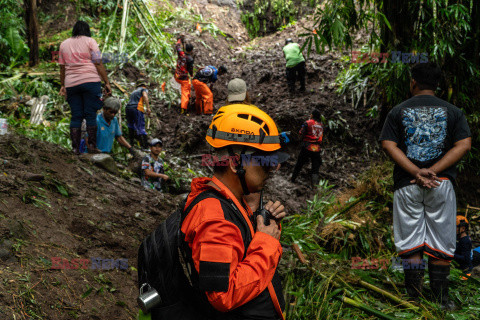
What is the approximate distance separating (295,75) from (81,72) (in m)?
6.55

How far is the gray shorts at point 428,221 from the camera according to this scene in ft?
9.45

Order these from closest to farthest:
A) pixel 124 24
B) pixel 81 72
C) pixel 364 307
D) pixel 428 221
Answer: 1. pixel 364 307
2. pixel 428 221
3. pixel 81 72
4. pixel 124 24

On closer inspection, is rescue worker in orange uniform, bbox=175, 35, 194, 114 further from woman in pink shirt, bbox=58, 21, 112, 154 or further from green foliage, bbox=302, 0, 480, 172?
green foliage, bbox=302, 0, 480, 172

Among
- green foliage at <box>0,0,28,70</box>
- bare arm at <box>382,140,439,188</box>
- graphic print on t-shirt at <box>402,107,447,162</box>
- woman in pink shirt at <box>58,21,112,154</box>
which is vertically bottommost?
bare arm at <box>382,140,439,188</box>

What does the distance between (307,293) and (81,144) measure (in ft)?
15.1

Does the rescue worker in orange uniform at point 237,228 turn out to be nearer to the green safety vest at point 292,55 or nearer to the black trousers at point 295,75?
the green safety vest at point 292,55

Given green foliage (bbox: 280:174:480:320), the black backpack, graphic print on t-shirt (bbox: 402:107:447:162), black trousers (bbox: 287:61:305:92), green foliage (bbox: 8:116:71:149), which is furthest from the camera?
black trousers (bbox: 287:61:305:92)

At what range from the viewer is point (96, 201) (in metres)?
4.27

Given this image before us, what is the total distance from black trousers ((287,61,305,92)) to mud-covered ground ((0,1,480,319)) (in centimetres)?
32

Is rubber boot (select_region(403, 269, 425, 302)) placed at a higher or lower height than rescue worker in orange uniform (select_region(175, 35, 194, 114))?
lower

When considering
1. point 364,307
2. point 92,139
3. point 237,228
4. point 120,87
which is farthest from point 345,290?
point 120,87

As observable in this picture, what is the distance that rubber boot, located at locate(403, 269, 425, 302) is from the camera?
2868 millimetres

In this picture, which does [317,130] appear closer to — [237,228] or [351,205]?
[351,205]

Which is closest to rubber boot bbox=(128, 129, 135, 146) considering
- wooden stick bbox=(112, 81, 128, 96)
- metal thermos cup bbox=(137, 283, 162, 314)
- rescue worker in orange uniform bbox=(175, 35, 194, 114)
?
wooden stick bbox=(112, 81, 128, 96)
